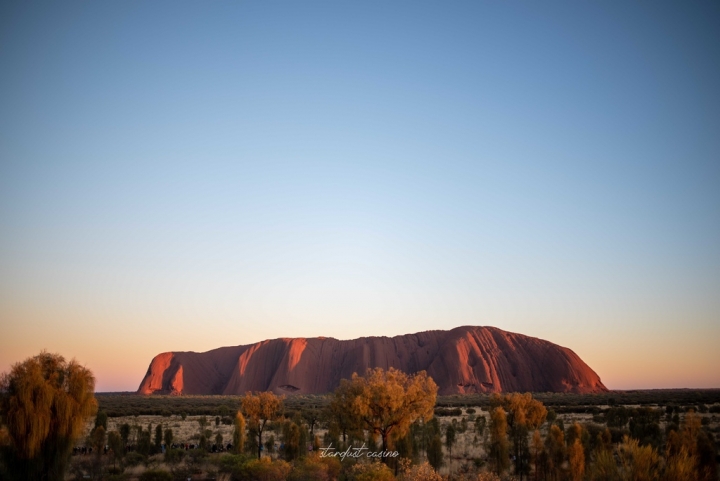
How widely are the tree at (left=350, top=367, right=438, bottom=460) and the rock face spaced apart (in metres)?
81.5

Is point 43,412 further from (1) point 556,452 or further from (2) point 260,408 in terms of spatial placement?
(1) point 556,452

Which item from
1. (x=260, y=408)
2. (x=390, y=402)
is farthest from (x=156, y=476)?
(x=390, y=402)

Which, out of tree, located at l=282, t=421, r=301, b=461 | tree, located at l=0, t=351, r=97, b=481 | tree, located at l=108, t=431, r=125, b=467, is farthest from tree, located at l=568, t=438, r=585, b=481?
tree, located at l=108, t=431, r=125, b=467

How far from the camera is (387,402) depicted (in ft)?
65.4

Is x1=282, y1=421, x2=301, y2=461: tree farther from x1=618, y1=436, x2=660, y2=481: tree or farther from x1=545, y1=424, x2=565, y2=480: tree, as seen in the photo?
x1=618, y1=436, x2=660, y2=481: tree

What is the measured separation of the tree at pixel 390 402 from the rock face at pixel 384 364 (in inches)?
3207

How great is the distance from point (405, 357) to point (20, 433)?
4139 inches

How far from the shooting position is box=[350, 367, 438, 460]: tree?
20.0m

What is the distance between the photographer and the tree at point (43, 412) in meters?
16.4

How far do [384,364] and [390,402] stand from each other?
9622cm

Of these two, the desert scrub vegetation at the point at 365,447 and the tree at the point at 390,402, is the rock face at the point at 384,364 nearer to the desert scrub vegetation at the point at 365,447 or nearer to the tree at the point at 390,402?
the desert scrub vegetation at the point at 365,447

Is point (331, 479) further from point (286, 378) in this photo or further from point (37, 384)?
point (286, 378)

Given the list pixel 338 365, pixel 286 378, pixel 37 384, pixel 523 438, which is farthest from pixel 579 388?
pixel 37 384

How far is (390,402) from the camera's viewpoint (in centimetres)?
1992
